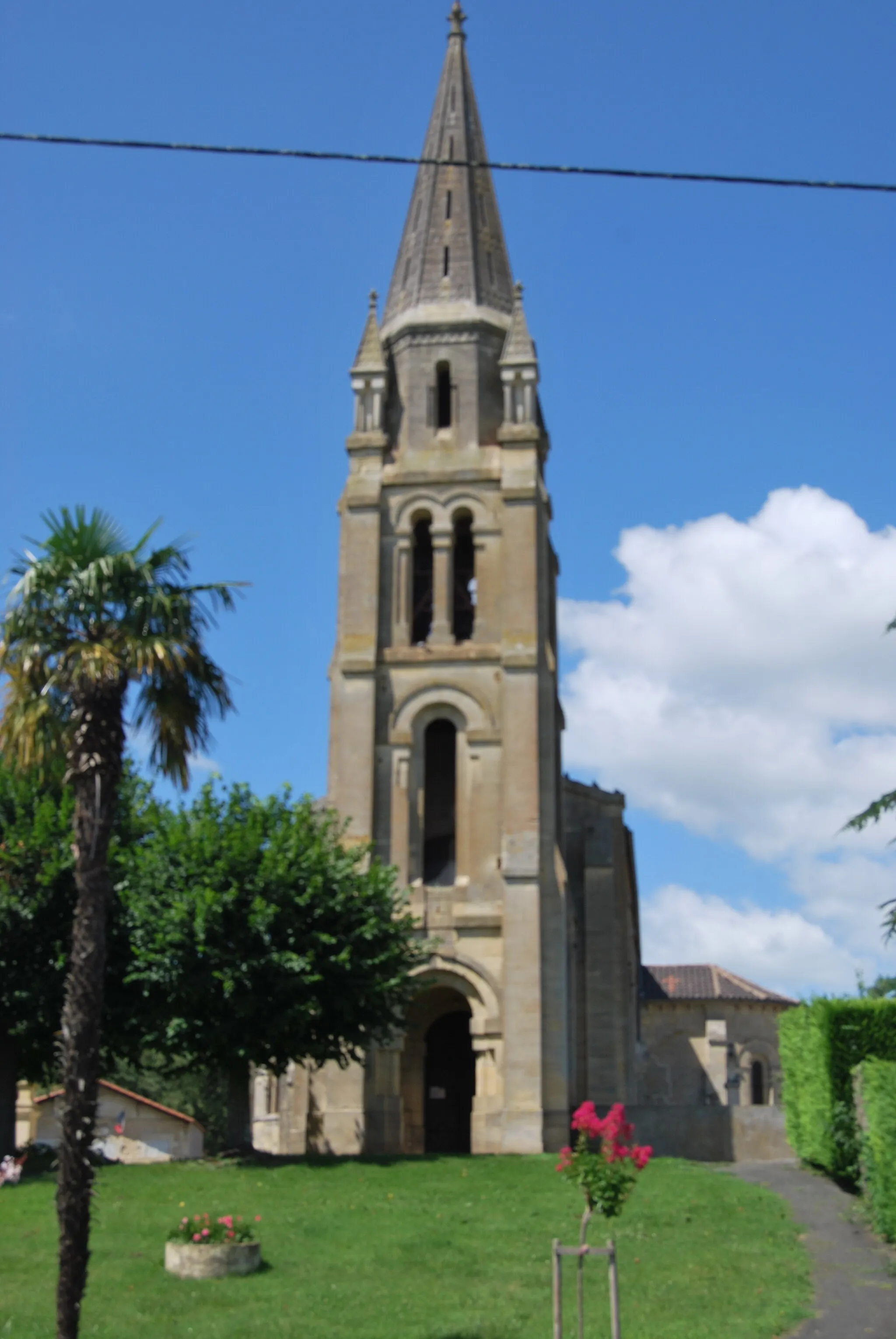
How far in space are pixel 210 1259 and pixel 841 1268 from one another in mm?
7997

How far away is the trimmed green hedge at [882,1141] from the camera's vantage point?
63.8ft

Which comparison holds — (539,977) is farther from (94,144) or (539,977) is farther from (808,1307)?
(94,144)

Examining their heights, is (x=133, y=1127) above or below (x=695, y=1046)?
below

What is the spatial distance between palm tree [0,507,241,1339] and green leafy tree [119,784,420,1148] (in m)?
13.1

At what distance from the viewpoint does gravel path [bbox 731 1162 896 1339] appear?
15.6m

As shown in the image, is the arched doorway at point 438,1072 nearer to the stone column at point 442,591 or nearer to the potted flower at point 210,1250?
the stone column at point 442,591

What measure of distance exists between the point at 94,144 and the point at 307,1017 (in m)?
20.3

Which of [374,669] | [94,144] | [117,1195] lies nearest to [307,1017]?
[117,1195]

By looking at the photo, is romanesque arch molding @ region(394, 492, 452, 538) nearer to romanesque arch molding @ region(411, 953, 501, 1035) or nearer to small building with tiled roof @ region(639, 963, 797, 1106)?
romanesque arch molding @ region(411, 953, 501, 1035)

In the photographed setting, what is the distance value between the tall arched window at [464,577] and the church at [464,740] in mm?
77

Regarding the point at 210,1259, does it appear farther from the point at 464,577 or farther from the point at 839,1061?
the point at 464,577

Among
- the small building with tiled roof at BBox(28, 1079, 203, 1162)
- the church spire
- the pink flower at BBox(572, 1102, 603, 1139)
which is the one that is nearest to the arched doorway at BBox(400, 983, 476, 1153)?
the small building with tiled roof at BBox(28, 1079, 203, 1162)

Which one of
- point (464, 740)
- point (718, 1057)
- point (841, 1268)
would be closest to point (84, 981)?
point (841, 1268)

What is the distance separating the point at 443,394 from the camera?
134 ft
